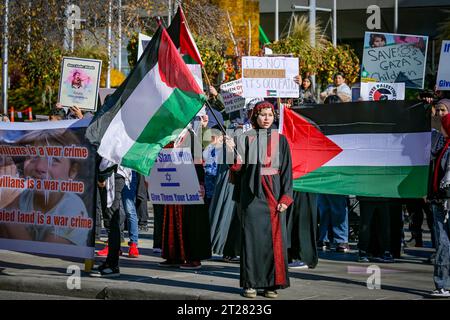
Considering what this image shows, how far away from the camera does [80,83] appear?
46.3 ft

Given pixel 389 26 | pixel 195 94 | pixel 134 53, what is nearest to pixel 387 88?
pixel 195 94

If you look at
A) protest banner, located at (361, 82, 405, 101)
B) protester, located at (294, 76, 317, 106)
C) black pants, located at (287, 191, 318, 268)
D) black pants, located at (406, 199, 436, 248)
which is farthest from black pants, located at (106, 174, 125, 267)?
protest banner, located at (361, 82, 405, 101)

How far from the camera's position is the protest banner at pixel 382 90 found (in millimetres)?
13898

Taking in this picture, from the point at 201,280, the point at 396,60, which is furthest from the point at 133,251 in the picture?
the point at 396,60

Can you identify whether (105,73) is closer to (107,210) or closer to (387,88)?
(387,88)

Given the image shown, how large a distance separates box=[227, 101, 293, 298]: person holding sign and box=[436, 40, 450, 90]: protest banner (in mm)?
3448

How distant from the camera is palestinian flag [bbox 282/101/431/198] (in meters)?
10.8

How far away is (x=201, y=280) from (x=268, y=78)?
10.6 feet

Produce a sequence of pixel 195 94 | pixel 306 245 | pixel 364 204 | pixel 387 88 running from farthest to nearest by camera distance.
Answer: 1. pixel 387 88
2. pixel 364 204
3. pixel 306 245
4. pixel 195 94

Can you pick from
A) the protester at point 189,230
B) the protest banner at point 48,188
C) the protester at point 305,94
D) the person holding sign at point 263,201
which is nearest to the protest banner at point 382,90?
the protester at point 305,94

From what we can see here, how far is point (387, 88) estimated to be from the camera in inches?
554
